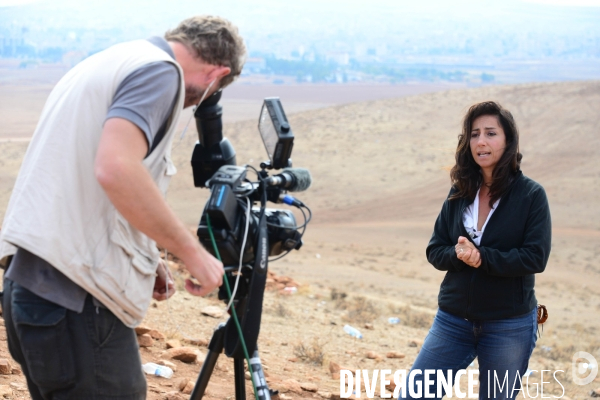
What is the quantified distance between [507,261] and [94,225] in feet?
5.72

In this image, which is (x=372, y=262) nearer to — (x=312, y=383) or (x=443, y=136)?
(x=312, y=383)

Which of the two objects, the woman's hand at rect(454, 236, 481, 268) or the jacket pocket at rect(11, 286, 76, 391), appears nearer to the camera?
the jacket pocket at rect(11, 286, 76, 391)

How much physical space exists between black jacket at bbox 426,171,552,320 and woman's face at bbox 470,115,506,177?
14 cm

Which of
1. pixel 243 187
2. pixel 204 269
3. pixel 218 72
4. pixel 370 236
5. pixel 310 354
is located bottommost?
pixel 370 236

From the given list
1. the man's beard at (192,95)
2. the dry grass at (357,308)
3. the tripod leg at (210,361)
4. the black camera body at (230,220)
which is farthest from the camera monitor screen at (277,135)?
the dry grass at (357,308)

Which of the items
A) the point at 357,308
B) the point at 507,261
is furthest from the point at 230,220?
the point at 357,308

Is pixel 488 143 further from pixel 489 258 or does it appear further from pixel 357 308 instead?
pixel 357 308

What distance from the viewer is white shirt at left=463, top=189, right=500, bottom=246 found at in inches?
125

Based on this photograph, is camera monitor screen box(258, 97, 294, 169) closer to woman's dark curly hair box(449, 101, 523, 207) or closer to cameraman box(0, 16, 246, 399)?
cameraman box(0, 16, 246, 399)

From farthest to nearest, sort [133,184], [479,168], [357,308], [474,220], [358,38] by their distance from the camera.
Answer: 1. [358,38]
2. [357,308]
3. [479,168]
4. [474,220]
5. [133,184]

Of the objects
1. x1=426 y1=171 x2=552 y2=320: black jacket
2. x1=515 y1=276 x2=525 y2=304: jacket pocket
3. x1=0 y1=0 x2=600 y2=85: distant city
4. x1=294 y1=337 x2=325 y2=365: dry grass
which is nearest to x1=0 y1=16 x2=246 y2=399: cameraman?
x1=426 y1=171 x2=552 y2=320: black jacket

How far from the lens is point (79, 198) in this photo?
6.46 feet

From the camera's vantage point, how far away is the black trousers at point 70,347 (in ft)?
6.54

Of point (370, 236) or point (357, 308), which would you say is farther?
point (370, 236)
